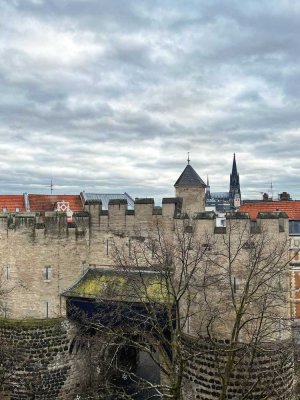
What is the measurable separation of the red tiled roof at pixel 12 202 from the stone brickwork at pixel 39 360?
100ft

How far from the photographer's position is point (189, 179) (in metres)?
23.6

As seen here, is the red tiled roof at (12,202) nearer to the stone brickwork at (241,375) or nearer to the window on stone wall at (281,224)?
the stone brickwork at (241,375)

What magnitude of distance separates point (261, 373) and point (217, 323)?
2.44 meters

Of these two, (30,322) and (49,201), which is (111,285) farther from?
(49,201)

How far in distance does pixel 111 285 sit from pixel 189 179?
26.0 ft

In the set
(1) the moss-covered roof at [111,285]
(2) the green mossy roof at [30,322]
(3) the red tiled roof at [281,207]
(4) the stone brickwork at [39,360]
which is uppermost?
(3) the red tiled roof at [281,207]

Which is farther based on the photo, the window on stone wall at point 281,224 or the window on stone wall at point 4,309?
the window on stone wall at point 4,309

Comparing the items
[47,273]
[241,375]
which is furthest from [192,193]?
[241,375]

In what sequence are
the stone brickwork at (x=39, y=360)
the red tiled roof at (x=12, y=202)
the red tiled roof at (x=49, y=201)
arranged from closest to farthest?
1. the stone brickwork at (x=39, y=360)
2. the red tiled roof at (x=12, y=202)
3. the red tiled roof at (x=49, y=201)

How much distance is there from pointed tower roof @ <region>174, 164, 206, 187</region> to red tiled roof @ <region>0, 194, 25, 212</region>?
98.7 ft

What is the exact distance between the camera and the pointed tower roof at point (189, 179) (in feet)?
76.7

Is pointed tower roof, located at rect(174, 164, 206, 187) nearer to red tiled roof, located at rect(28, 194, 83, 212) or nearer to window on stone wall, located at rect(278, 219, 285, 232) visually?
window on stone wall, located at rect(278, 219, 285, 232)

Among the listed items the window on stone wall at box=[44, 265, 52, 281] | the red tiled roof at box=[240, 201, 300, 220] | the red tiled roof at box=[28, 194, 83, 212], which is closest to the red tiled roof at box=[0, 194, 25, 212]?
the red tiled roof at box=[28, 194, 83, 212]

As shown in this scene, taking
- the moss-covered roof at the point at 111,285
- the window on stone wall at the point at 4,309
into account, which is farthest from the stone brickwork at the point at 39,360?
the moss-covered roof at the point at 111,285
